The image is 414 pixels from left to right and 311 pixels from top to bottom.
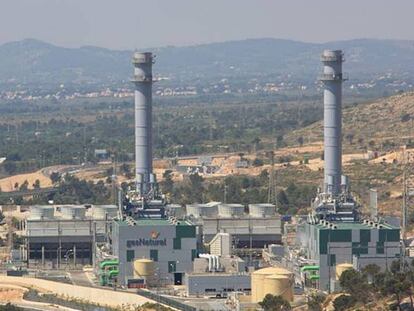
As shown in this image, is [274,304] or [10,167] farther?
[10,167]

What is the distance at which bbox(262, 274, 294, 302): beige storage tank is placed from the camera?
254 feet

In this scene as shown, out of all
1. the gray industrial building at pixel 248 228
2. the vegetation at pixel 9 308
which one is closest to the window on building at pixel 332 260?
the gray industrial building at pixel 248 228

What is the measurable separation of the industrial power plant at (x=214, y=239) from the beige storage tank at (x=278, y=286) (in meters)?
0.05

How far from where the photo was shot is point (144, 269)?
281 feet

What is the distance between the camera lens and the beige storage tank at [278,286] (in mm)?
77312

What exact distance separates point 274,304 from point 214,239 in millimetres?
19833

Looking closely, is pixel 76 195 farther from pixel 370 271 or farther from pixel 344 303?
pixel 344 303

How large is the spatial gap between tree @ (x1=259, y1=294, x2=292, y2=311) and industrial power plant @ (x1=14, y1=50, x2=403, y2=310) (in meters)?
2.91

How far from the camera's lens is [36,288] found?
290ft

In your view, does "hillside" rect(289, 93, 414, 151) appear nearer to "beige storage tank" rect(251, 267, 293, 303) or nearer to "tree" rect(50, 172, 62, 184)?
"tree" rect(50, 172, 62, 184)

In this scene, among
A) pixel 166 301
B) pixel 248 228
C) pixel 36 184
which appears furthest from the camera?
pixel 36 184

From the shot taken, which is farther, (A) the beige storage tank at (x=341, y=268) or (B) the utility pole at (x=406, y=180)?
(B) the utility pole at (x=406, y=180)

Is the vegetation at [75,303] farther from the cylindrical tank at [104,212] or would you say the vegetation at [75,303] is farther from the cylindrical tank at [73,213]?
the cylindrical tank at [104,212]

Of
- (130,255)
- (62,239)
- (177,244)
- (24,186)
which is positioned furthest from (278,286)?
(24,186)
